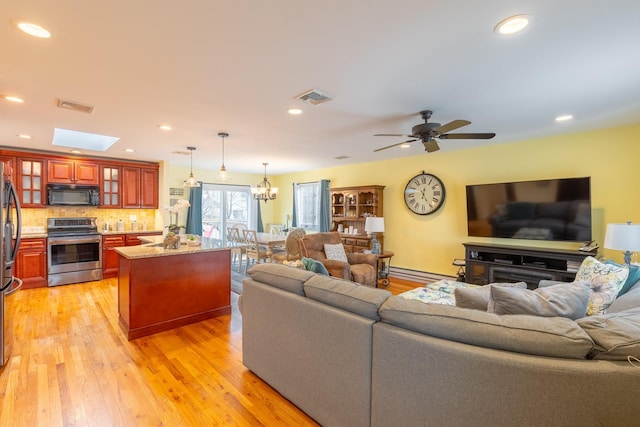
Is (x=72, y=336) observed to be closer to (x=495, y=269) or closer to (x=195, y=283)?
(x=195, y=283)

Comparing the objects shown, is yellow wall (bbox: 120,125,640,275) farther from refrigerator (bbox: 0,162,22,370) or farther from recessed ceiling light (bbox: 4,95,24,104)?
refrigerator (bbox: 0,162,22,370)

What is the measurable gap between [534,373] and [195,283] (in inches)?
132

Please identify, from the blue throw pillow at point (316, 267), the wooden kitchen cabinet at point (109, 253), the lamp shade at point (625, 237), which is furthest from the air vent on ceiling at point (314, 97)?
the wooden kitchen cabinet at point (109, 253)

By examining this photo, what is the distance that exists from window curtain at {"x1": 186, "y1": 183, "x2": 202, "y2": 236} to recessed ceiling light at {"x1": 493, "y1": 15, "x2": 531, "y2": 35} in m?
6.81

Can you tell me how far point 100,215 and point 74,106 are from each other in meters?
3.70

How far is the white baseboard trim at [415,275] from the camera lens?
17.7 feet

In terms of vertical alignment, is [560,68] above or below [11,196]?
above

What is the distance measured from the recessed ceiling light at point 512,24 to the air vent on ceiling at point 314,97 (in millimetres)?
1396

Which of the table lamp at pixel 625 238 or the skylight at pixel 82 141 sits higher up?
the skylight at pixel 82 141

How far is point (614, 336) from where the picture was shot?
1.12 meters

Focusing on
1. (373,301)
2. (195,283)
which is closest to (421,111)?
(373,301)

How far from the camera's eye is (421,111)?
10.3ft

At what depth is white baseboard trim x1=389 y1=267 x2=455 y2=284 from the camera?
17.7 feet

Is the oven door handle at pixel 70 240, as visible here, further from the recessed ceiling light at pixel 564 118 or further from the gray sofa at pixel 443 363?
the recessed ceiling light at pixel 564 118
